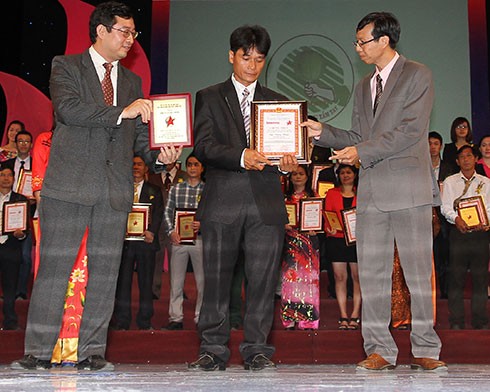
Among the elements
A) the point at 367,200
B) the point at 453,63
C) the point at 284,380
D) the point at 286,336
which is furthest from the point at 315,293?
the point at 453,63

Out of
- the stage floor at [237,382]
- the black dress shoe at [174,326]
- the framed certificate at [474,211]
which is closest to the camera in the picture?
the stage floor at [237,382]

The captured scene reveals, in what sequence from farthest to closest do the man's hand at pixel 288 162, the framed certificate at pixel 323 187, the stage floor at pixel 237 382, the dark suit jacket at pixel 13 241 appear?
the framed certificate at pixel 323 187 < the dark suit jacket at pixel 13 241 < the man's hand at pixel 288 162 < the stage floor at pixel 237 382

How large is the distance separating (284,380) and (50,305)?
1.28 m

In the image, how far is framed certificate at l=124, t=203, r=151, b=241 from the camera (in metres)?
6.39

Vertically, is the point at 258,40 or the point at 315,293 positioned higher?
the point at 258,40

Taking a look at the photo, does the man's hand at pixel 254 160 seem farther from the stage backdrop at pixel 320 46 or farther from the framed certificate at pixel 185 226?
the stage backdrop at pixel 320 46

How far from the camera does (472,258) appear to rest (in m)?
6.30

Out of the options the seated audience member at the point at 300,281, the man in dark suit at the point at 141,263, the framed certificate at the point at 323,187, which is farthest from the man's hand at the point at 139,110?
the framed certificate at the point at 323,187

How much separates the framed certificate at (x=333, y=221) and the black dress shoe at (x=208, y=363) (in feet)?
9.48

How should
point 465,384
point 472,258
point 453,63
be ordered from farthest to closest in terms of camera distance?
point 453,63 → point 472,258 → point 465,384

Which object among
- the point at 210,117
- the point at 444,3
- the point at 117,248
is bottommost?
the point at 117,248

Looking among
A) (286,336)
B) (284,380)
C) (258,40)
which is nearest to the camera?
(284,380)

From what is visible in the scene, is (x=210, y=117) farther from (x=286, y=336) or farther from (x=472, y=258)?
(x=472, y=258)

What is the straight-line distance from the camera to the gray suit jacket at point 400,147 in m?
3.96
